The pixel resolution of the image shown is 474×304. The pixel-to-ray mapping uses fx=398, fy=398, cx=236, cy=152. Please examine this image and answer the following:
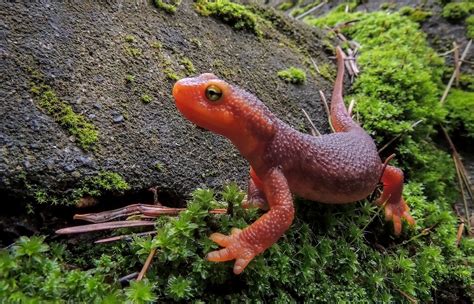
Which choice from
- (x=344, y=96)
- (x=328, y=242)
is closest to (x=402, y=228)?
(x=328, y=242)

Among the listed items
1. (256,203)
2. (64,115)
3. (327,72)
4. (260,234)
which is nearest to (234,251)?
(260,234)

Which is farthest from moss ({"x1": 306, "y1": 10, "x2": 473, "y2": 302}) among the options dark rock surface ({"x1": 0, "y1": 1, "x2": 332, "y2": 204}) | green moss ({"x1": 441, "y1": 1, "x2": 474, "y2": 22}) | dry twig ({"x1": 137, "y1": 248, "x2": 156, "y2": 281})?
dry twig ({"x1": 137, "y1": 248, "x2": 156, "y2": 281})

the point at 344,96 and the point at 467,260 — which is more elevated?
the point at 344,96

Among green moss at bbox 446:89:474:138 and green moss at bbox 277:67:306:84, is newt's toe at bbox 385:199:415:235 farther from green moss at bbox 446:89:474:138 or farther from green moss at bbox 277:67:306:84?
green moss at bbox 446:89:474:138

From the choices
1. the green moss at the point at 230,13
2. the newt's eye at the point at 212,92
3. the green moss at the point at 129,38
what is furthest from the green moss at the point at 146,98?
the green moss at the point at 230,13

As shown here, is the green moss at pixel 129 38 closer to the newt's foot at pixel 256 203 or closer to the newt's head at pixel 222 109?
the newt's head at pixel 222 109

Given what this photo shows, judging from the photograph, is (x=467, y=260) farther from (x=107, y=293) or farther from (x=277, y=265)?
(x=107, y=293)
